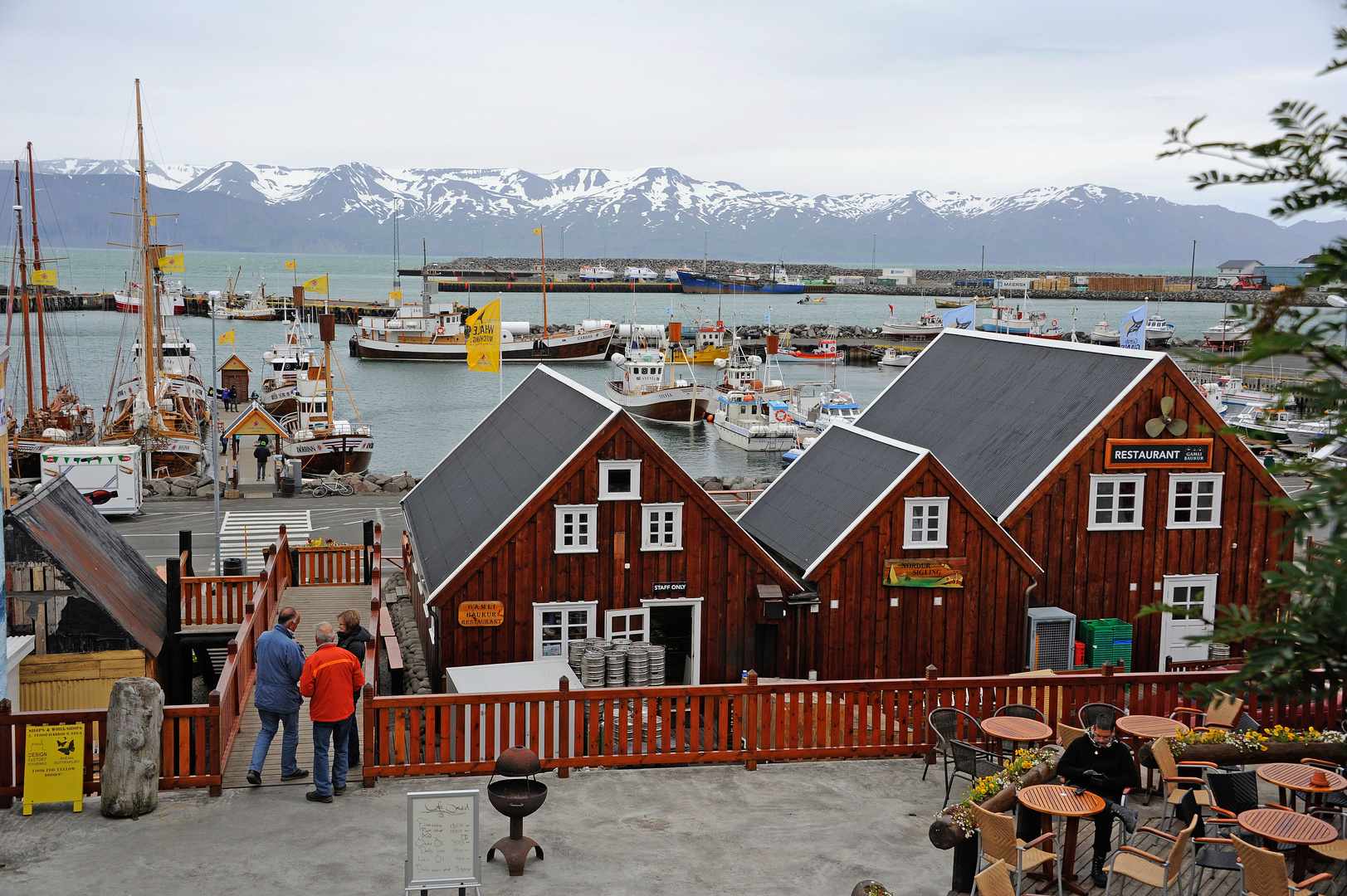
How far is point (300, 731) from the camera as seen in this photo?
14766 mm

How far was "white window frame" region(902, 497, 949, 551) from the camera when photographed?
19.9 m

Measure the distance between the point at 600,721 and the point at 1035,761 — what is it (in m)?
4.97

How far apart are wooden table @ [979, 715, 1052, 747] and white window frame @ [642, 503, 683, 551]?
6738mm

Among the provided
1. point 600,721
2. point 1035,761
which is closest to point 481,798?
point 600,721

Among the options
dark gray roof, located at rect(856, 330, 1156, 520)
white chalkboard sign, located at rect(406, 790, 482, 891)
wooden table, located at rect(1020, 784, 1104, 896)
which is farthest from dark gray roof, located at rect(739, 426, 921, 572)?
white chalkboard sign, located at rect(406, 790, 482, 891)

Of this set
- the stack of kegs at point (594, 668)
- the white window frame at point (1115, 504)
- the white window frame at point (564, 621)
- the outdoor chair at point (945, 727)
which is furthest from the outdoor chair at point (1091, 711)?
the white window frame at point (1115, 504)

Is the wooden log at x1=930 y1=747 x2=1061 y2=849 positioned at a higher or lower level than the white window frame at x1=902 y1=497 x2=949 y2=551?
lower

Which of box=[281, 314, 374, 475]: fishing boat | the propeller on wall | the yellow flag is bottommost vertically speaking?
box=[281, 314, 374, 475]: fishing boat

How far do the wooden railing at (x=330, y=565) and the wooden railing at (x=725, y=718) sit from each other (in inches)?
408

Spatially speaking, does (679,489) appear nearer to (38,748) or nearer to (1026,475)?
(1026,475)

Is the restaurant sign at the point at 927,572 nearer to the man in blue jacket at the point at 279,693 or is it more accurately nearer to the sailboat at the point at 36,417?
the man in blue jacket at the point at 279,693

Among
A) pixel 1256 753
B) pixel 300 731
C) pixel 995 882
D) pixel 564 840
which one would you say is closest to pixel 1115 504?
pixel 1256 753

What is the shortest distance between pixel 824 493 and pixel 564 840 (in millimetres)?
11445

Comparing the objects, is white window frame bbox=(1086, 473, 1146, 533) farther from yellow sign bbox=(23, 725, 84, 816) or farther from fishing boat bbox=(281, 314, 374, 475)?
fishing boat bbox=(281, 314, 374, 475)
